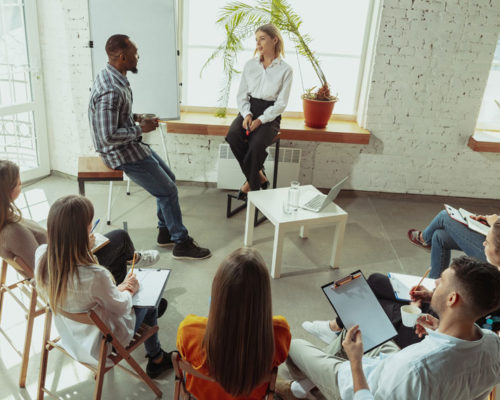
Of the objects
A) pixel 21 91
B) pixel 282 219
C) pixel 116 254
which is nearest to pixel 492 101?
pixel 282 219

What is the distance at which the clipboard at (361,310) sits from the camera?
6.65 feet

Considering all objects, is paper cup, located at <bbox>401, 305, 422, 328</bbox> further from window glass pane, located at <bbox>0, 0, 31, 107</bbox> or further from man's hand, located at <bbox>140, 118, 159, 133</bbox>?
window glass pane, located at <bbox>0, 0, 31, 107</bbox>

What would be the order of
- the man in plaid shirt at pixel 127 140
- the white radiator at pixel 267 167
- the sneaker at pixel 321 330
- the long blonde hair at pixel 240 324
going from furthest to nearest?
1. the white radiator at pixel 267 167
2. the man in plaid shirt at pixel 127 140
3. the sneaker at pixel 321 330
4. the long blonde hair at pixel 240 324

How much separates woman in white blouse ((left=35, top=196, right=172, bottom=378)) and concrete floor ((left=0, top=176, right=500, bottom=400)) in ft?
1.69

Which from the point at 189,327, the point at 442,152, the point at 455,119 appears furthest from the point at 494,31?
the point at 189,327

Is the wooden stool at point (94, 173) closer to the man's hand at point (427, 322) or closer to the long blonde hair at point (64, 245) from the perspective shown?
the long blonde hair at point (64, 245)

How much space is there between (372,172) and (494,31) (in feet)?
5.41

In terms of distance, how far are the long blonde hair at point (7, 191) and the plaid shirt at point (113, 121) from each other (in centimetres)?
89

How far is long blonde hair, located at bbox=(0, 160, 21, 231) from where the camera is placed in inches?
80.5

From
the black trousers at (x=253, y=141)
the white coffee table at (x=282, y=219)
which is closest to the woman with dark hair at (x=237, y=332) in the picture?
the white coffee table at (x=282, y=219)

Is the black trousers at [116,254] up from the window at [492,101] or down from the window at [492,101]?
down

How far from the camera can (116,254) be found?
8.16 ft

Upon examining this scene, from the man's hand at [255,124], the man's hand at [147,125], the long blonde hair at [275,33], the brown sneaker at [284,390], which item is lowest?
the brown sneaker at [284,390]

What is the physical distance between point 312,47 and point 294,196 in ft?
6.00
